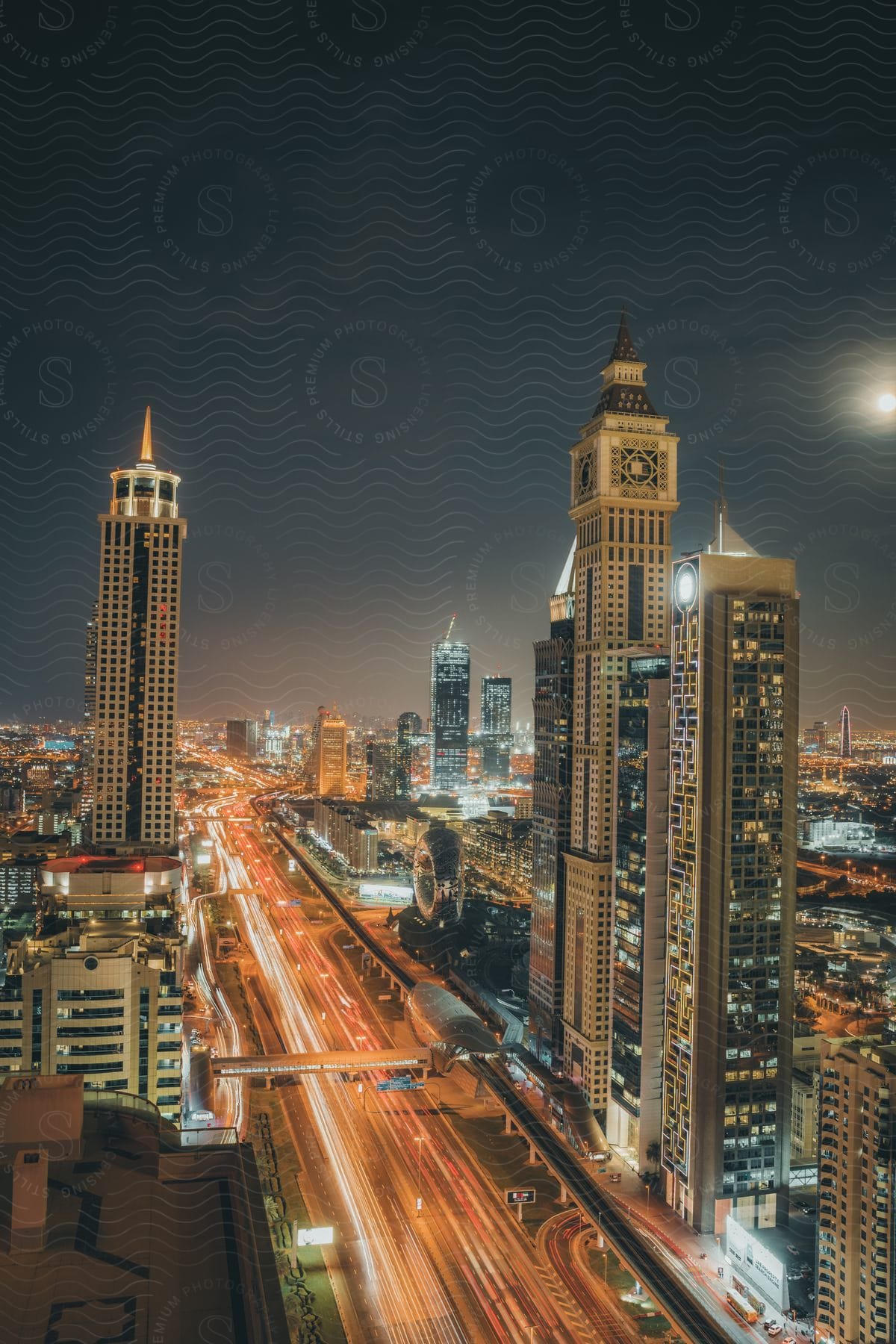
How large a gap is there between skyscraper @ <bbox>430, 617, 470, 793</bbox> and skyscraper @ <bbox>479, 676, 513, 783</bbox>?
4864 millimetres

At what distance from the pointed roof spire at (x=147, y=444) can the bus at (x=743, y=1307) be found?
16.4 m

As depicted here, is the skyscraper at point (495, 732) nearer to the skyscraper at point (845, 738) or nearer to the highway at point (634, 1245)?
the skyscraper at point (845, 738)

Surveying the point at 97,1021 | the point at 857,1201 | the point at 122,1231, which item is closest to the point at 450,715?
the point at 97,1021

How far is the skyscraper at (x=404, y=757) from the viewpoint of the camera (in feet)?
149

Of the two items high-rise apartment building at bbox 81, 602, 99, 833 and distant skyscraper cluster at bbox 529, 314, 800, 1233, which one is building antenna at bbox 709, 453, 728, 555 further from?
high-rise apartment building at bbox 81, 602, 99, 833

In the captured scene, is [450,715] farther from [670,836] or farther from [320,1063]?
[670,836]

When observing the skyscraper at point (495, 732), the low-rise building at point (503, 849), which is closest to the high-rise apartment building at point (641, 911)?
the low-rise building at point (503, 849)

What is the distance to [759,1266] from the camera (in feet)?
31.2

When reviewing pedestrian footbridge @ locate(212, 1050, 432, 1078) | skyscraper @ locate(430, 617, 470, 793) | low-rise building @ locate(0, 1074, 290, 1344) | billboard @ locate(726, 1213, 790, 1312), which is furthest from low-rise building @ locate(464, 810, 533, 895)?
low-rise building @ locate(0, 1074, 290, 1344)

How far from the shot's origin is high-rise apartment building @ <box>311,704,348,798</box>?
4766 cm

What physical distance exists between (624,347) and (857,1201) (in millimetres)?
12260

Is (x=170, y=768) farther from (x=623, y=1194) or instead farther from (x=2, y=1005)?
(x=623, y=1194)

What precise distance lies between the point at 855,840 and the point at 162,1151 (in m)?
28.5

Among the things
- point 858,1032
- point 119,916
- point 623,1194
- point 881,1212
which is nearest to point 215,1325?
point 881,1212
